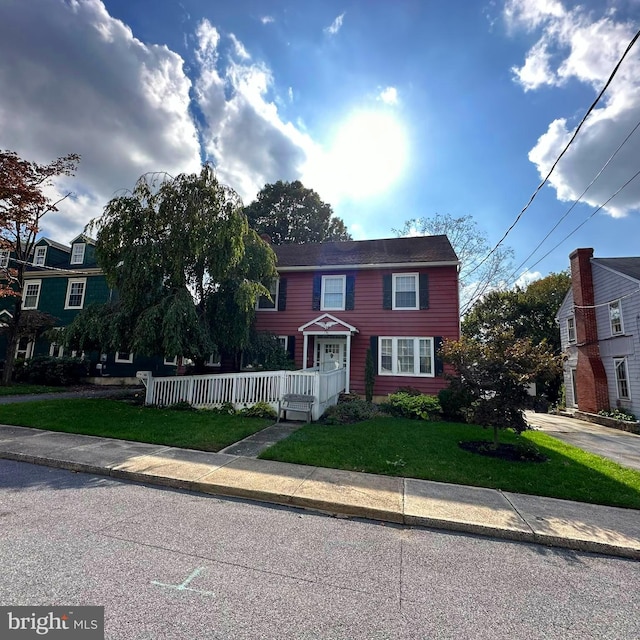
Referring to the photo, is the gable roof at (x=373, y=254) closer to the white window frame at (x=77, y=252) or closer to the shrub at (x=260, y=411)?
the shrub at (x=260, y=411)

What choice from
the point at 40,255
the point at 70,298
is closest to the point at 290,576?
the point at 70,298

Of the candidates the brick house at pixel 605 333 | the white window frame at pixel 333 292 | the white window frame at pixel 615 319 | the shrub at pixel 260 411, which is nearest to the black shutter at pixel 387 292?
the white window frame at pixel 333 292

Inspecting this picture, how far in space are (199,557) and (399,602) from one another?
173cm

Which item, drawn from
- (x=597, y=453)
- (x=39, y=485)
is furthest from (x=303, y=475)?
(x=597, y=453)

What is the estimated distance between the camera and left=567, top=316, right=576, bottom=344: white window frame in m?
17.7

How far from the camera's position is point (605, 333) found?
14.9 metres

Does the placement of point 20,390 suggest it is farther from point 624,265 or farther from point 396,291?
point 624,265

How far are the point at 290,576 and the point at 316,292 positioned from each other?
40.9ft

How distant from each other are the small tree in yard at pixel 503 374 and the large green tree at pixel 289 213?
85.9ft

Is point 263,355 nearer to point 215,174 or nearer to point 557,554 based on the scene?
point 215,174

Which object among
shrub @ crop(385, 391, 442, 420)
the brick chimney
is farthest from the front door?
the brick chimney

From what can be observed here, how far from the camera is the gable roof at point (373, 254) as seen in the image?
1403cm

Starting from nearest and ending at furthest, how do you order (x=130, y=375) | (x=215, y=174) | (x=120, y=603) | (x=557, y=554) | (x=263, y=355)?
(x=120, y=603), (x=557, y=554), (x=215, y=174), (x=263, y=355), (x=130, y=375)

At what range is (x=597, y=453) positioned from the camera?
7781 millimetres
